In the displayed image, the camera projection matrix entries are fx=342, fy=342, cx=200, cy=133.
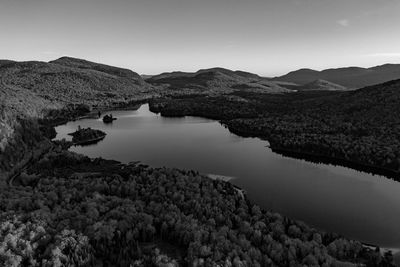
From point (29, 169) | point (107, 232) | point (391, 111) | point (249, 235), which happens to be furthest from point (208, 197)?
point (391, 111)

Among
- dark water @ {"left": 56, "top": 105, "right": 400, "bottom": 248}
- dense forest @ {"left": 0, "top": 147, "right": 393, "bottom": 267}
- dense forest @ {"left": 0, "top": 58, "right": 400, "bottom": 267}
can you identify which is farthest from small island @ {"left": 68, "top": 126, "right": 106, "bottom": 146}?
dense forest @ {"left": 0, "top": 147, "right": 393, "bottom": 267}

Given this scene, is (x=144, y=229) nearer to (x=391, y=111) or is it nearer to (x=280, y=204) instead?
(x=280, y=204)

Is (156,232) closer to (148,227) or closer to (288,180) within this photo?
(148,227)

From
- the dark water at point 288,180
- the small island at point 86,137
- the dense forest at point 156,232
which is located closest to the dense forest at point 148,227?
the dense forest at point 156,232

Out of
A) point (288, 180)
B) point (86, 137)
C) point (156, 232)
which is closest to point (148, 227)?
point (156, 232)

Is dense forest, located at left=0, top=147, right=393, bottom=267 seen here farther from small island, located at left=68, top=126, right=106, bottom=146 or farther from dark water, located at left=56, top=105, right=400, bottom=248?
small island, located at left=68, top=126, right=106, bottom=146
